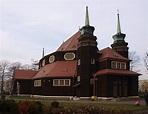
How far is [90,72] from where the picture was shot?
44.0 metres

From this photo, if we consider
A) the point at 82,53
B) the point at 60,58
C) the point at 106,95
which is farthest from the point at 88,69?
the point at 60,58

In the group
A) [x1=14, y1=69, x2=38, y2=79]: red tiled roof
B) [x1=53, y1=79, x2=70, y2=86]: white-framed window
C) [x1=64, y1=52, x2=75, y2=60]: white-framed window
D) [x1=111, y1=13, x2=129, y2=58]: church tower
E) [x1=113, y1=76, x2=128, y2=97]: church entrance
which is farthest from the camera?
[x1=14, y1=69, x2=38, y2=79]: red tiled roof

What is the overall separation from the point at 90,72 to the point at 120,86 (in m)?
5.99

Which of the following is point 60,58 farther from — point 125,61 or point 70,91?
point 125,61

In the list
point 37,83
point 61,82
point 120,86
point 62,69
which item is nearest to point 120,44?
point 120,86

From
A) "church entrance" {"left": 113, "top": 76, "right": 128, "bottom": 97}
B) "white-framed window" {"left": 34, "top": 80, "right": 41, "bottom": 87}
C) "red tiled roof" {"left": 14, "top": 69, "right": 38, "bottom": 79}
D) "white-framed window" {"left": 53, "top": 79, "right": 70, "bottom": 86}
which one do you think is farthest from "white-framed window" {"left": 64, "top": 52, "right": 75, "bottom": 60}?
"church entrance" {"left": 113, "top": 76, "right": 128, "bottom": 97}

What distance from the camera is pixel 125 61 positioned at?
4519cm

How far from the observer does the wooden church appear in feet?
138

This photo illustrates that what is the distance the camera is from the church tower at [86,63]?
1720 inches

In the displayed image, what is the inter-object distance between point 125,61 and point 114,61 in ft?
8.81

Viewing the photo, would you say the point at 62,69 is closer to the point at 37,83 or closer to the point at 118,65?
the point at 37,83

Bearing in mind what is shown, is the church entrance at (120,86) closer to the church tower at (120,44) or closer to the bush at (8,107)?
the church tower at (120,44)

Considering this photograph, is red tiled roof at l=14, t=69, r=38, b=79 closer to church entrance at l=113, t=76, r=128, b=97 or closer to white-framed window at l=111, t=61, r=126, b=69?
white-framed window at l=111, t=61, r=126, b=69

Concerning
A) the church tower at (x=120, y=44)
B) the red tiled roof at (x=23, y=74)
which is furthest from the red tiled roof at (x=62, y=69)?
the red tiled roof at (x=23, y=74)
